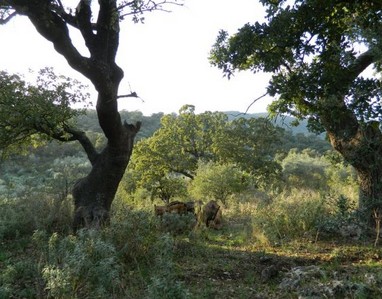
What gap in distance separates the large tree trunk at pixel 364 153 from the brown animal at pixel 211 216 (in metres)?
3.90

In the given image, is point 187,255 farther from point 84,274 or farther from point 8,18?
point 8,18

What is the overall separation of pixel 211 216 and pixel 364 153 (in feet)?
15.5

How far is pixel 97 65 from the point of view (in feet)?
24.9

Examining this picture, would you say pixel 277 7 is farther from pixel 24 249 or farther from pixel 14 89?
pixel 24 249

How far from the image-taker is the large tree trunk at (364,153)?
263 inches

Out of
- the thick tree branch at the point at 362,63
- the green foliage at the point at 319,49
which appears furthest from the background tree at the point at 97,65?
the thick tree branch at the point at 362,63

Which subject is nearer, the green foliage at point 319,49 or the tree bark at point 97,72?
the green foliage at point 319,49

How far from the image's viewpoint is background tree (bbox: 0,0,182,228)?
23.4 ft

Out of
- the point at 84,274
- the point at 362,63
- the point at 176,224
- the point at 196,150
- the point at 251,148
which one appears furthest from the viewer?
the point at 196,150

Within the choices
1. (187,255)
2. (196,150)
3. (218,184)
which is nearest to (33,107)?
(187,255)

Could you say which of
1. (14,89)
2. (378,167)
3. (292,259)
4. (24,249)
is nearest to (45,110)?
(14,89)

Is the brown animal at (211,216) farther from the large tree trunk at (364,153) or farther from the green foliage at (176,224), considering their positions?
the large tree trunk at (364,153)

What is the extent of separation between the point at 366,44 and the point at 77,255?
4465mm

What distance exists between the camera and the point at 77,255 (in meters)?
4.40
